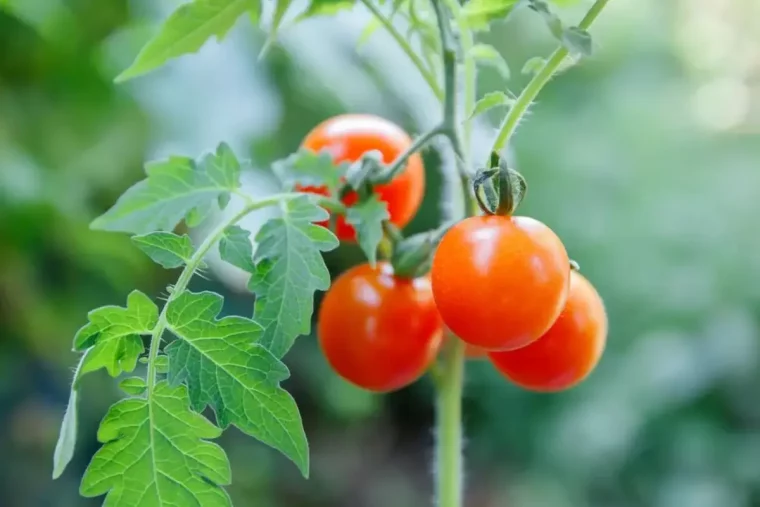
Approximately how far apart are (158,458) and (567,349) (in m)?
0.20

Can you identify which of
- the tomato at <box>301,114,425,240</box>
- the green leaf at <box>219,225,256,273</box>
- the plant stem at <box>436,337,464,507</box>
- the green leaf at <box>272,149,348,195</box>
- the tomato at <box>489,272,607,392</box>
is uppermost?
the green leaf at <box>219,225,256,273</box>

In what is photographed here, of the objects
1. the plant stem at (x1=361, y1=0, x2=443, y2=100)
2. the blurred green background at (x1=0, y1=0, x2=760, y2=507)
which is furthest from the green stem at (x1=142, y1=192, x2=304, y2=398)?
the blurred green background at (x1=0, y1=0, x2=760, y2=507)

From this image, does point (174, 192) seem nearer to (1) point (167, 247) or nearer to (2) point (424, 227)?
(1) point (167, 247)

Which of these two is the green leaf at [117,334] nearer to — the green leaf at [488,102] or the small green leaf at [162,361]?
the small green leaf at [162,361]

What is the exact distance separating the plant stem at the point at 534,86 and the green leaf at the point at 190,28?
0.43 ft

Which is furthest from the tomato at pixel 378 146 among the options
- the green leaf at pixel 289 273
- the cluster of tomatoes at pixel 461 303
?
the green leaf at pixel 289 273

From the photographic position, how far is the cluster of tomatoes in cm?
32

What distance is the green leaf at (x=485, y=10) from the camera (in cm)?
36

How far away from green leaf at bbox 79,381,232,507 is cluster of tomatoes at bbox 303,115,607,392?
112 mm

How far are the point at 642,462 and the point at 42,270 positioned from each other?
941 millimetres

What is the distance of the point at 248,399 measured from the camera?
312 millimetres

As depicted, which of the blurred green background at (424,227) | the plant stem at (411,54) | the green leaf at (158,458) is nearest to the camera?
the green leaf at (158,458)

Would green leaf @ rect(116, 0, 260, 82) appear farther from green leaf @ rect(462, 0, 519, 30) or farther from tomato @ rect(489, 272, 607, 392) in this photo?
tomato @ rect(489, 272, 607, 392)

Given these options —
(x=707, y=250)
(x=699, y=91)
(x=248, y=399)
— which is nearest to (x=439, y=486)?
(x=248, y=399)
